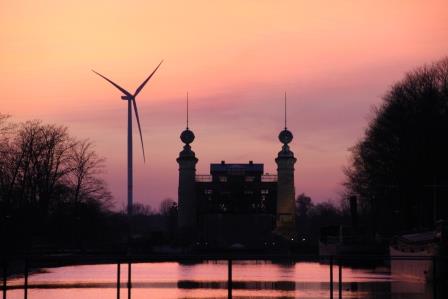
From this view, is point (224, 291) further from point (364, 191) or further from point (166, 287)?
point (364, 191)

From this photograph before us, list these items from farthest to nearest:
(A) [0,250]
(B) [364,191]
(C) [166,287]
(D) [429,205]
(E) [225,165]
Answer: (E) [225,165] < (B) [364,191] < (D) [429,205] < (A) [0,250] < (C) [166,287]

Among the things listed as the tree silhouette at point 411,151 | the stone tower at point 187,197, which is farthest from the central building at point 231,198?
the tree silhouette at point 411,151

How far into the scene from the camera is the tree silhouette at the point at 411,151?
319ft

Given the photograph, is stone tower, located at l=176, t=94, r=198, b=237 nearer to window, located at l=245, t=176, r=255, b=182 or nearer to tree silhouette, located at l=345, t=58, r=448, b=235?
window, located at l=245, t=176, r=255, b=182

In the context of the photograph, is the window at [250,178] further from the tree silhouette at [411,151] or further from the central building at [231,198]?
the tree silhouette at [411,151]

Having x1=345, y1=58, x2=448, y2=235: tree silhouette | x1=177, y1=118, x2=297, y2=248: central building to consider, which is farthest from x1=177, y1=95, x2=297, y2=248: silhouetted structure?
x1=345, y1=58, x2=448, y2=235: tree silhouette

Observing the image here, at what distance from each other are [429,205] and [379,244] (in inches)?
358

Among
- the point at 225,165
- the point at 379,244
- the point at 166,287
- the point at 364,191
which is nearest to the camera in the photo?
the point at 166,287

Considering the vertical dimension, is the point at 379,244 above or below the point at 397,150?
below

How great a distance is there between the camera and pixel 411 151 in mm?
98938

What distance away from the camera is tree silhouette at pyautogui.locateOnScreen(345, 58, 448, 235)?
9731 cm

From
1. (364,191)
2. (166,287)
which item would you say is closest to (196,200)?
(364,191)

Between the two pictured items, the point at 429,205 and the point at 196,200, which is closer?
the point at 429,205

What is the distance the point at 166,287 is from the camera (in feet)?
152
